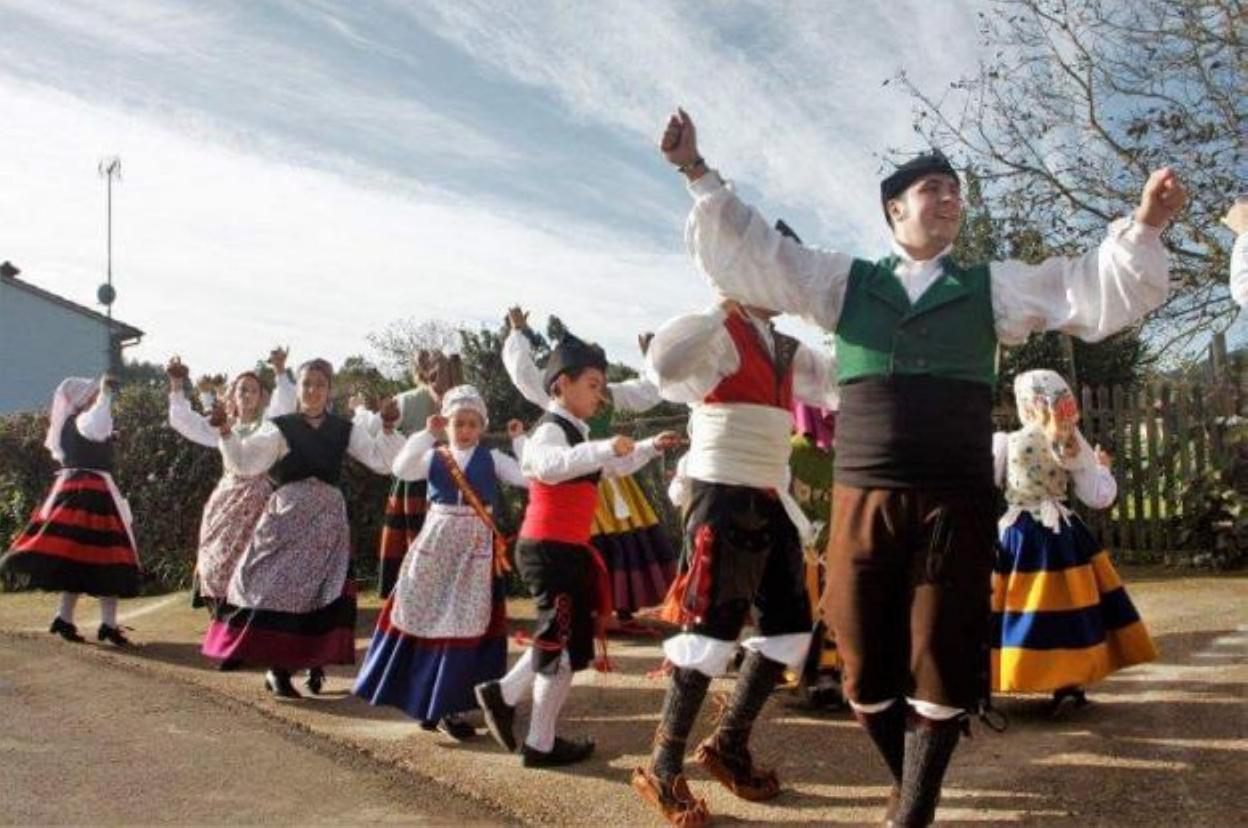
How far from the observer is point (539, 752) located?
4.24 m

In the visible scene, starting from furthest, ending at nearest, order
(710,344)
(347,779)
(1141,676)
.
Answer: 1. (1141,676)
2. (347,779)
3. (710,344)

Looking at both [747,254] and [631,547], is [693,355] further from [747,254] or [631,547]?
[631,547]

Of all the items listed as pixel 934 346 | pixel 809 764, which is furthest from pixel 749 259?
pixel 809 764

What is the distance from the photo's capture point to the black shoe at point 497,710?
4.48 m

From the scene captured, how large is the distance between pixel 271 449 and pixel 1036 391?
12.3 feet

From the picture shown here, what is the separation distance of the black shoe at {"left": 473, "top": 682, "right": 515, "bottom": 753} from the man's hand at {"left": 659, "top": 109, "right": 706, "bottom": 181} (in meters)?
2.41

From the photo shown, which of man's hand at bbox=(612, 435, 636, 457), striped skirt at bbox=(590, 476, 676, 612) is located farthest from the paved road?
striped skirt at bbox=(590, 476, 676, 612)

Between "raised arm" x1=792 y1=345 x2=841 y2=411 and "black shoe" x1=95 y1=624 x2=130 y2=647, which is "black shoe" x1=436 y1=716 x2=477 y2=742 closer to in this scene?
"raised arm" x1=792 y1=345 x2=841 y2=411

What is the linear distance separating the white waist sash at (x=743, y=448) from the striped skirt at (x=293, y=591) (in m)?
2.64

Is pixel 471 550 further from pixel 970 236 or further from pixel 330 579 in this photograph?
pixel 970 236

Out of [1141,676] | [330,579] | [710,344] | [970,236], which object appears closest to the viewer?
[710,344]

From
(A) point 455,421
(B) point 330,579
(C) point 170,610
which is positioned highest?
(A) point 455,421

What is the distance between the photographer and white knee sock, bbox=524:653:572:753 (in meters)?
4.24

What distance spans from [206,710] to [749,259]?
12.4ft
